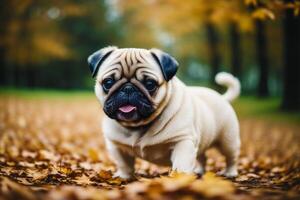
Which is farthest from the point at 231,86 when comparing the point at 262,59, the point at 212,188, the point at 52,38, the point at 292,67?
the point at 52,38

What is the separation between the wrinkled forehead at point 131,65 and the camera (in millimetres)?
4000

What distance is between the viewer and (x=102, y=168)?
214 inches

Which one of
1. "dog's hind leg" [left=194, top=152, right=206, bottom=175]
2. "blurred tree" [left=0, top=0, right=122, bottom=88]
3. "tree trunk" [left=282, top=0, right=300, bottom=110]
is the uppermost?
"blurred tree" [left=0, top=0, right=122, bottom=88]

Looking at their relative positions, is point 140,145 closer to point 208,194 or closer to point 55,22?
point 208,194

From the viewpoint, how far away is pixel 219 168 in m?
6.22

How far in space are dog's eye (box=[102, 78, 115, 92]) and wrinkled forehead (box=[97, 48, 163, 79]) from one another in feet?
0.14

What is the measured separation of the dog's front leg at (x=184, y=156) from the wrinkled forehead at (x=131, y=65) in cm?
61

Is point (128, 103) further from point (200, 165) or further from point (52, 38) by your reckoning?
point (52, 38)

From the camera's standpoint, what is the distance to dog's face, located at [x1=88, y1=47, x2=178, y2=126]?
395cm

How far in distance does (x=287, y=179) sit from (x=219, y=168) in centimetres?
182

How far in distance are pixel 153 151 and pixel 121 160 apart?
0.46 m

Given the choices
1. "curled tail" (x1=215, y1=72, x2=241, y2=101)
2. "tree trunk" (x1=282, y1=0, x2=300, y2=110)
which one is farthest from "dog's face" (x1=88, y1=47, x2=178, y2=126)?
"tree trunk" (x1=282, y1=0, x2=300, y2=110)

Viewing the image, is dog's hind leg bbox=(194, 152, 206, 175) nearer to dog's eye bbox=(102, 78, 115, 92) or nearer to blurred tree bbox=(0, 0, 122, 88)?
dog's eye bbox=(102, 78, 115, 92)

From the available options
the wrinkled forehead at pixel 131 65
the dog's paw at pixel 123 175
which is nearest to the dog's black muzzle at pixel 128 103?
the wrinkled forehead at pixel 131 65
